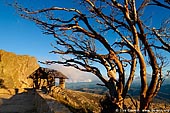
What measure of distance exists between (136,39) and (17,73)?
182 feet

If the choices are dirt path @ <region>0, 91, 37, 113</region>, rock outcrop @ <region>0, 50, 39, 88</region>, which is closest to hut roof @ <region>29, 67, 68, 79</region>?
dirt path @ <region>0, 91, 37, 113</region>

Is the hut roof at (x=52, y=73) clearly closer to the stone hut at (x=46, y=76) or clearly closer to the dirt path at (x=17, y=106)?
the stone hut at (x=46, y=76)

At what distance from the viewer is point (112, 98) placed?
766 cm

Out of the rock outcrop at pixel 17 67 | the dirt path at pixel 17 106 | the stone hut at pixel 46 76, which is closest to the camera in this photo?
the dirt path at pixel 17 106

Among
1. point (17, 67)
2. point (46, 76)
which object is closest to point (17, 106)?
point (46, 76)

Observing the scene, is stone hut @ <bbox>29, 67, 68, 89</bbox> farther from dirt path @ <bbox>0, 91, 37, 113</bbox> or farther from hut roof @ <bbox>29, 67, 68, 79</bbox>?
dirt path @ <bbox>0, 91, 37, 113</bbox>

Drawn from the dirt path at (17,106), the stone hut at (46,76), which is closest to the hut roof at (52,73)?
the stone hut at (46,76)

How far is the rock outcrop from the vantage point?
5460cm

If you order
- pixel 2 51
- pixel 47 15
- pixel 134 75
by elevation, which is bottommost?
pixel 134 75

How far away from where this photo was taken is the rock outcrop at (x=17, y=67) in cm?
5460

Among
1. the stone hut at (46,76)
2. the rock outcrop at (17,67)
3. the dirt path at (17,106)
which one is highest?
the rock outcrop at (17,67)

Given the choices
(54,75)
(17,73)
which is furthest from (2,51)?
(54,75)

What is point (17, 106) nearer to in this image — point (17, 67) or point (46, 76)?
point (46, 76)

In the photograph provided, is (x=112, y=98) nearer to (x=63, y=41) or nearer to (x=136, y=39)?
(x=136, y=39)
